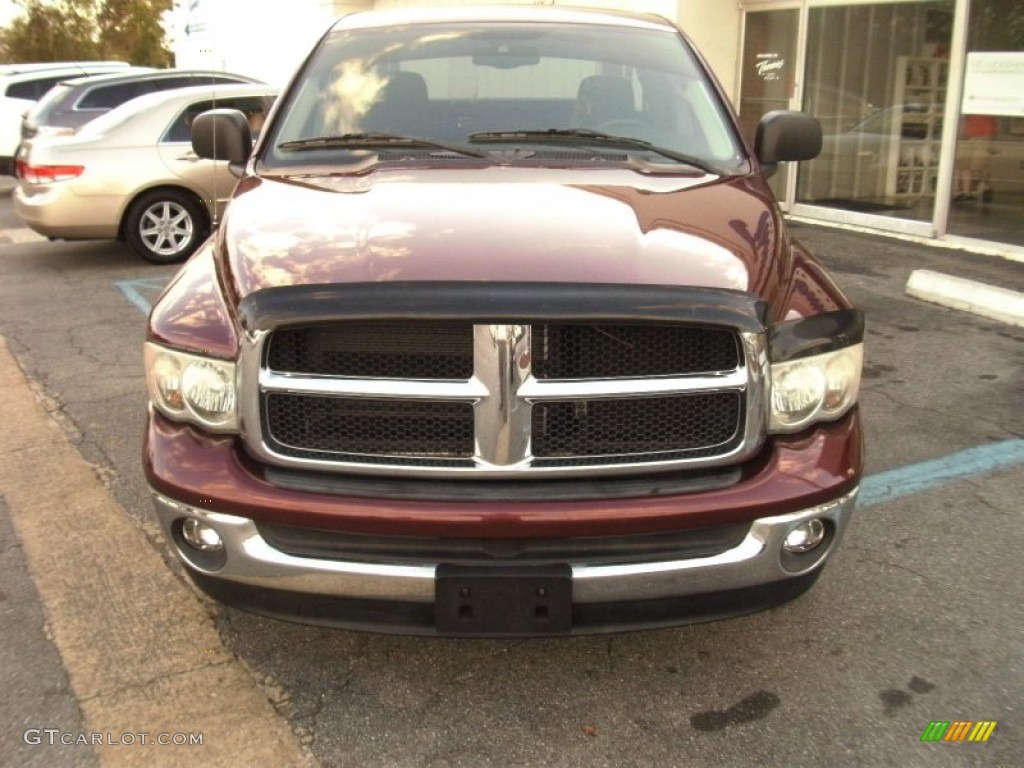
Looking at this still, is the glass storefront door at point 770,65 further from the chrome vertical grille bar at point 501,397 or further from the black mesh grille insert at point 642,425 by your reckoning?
the chrome vertical grille bar at point 501,397

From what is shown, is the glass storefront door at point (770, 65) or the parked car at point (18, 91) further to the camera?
the parked car at point (18, 91)

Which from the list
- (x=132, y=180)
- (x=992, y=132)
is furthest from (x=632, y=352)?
(x=992, y=132)

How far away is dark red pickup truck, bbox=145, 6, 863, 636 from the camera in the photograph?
2.35 m

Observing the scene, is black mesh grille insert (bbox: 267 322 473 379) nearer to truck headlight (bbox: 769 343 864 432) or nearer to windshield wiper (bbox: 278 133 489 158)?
truck headlight (bbox: 769 343 864 432)

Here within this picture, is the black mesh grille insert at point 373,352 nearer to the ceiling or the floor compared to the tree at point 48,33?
nearer to the floor

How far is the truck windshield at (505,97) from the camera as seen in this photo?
3.58 metres

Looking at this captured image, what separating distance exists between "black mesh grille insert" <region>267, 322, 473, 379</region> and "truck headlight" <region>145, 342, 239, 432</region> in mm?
159

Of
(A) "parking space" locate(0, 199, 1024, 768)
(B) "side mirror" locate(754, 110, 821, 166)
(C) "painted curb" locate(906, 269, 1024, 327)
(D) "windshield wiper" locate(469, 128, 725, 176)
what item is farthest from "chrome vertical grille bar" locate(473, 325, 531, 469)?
(C) "painted curb" locate(906, 269, 1024, 327)

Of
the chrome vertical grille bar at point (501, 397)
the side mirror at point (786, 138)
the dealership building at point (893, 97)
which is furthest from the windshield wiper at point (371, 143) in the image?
the dealership building at point (893, 97)

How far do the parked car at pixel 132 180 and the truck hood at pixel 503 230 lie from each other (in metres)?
6.38

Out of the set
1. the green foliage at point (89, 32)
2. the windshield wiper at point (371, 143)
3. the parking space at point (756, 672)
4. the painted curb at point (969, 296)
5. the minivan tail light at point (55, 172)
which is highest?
the green foliage at point (89, 32)

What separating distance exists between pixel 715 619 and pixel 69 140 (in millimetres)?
8622

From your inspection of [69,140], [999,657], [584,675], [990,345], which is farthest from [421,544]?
[69,140]

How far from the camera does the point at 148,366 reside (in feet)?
8.68
